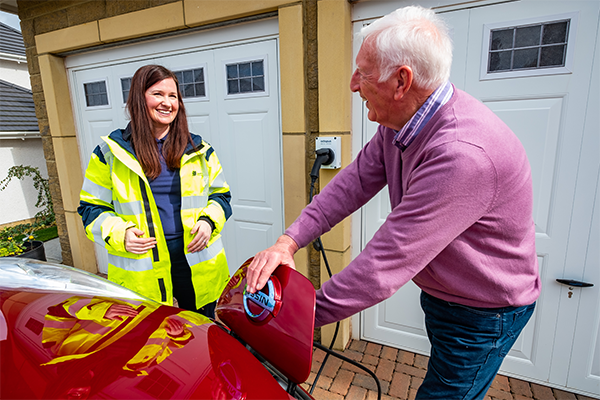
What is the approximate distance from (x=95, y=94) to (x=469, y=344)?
4.21 metres

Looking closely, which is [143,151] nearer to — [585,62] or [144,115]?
[144,115]

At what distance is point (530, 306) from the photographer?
3.81 feet

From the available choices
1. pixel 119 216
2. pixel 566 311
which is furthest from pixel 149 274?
pixel 566 311

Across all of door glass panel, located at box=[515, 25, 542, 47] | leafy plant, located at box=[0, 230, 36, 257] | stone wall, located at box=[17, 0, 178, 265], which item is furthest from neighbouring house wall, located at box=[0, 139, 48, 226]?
door glass panel, located at box=[515, 25, 542, 47]

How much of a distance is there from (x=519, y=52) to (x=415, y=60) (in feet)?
4.96

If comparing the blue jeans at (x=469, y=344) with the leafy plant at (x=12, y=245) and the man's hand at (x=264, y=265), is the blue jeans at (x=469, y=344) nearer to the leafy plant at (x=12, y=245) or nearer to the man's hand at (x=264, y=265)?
the man's hand at (x=264, y=265)

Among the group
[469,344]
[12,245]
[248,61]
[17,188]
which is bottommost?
[12,245]

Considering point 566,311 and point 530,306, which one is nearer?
point 530,306

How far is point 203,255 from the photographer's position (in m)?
1.86

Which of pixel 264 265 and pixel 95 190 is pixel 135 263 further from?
pixel 264 265

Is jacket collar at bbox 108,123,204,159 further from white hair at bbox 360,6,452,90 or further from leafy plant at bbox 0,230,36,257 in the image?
leafy plant at bbox 0,230,36,257

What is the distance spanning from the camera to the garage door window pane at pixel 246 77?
106 inches

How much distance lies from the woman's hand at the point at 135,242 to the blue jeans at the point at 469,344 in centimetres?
143

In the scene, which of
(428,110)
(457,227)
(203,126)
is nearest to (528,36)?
(428,110)
